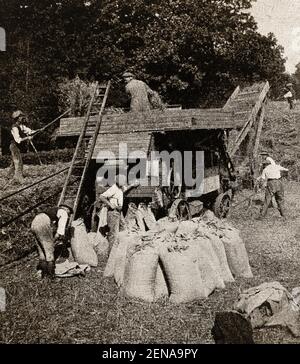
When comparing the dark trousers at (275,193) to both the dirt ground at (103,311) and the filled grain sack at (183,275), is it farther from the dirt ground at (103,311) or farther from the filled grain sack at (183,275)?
the filled grain sack at (183,275)

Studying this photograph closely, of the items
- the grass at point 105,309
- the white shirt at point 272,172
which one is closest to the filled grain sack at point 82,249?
the grass at point 105,309

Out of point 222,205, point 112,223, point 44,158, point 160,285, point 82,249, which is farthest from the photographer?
point 44,158

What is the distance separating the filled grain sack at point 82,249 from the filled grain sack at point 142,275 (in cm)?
166

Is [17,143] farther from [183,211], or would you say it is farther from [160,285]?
[160,285]

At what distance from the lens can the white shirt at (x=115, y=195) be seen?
8.16 m

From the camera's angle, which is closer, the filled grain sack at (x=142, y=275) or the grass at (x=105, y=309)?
the grass at (x=105, y=309)

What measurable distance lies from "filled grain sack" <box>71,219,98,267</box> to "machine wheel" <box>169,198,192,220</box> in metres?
1.83

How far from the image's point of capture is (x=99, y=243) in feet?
26.2

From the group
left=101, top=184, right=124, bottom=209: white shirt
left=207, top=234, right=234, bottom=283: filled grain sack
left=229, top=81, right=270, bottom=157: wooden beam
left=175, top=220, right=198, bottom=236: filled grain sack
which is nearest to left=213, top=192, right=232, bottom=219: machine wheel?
left=229, top=81, right=270, bottom=157: wooden beam

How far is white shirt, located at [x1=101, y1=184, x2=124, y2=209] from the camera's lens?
816 centimetres

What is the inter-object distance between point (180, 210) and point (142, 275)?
12.1 ft

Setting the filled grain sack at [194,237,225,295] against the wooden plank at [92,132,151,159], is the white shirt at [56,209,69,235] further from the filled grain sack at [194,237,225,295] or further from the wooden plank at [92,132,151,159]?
the filled grain sack at [194,237,225,295]

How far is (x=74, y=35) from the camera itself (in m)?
20.5

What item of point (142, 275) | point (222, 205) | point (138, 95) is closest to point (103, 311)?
point (142, 275)
